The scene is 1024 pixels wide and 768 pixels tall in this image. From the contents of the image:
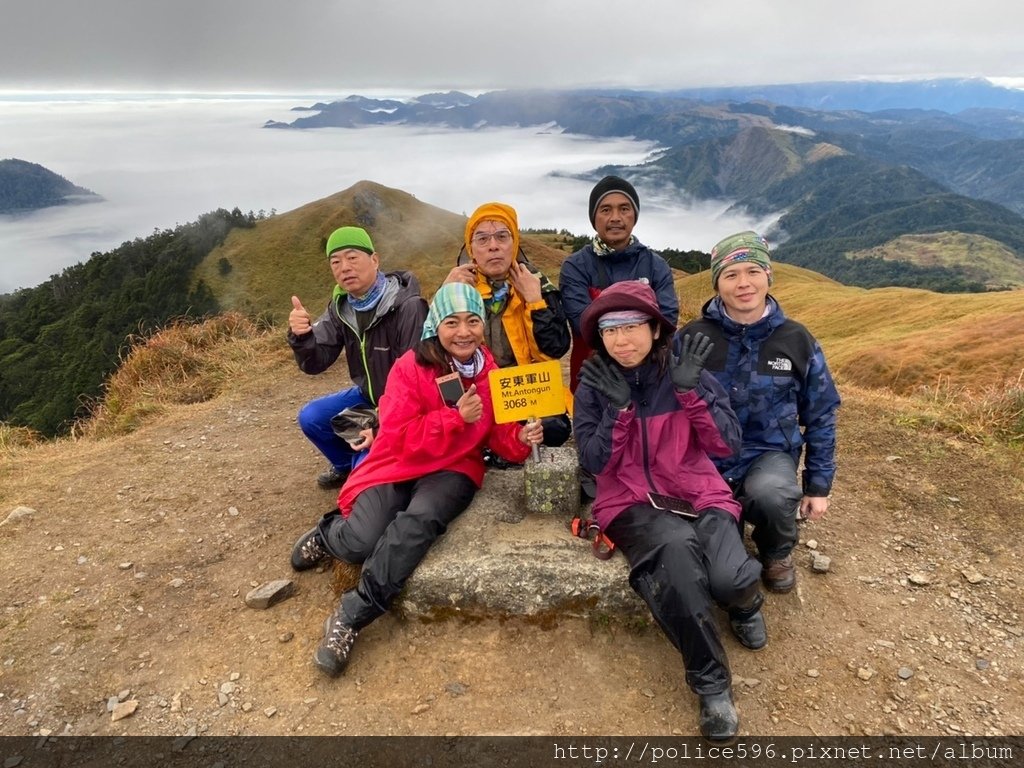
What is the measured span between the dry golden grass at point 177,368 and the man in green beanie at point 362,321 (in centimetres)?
557

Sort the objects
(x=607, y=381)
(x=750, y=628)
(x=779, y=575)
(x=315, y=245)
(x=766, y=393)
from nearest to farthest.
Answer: (x=607, y=381), (x=750, y=628), (x=766, y=393), (x=779, y=575), (x=315, y=245)

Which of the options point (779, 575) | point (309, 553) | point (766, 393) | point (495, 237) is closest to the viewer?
point (766, 393)

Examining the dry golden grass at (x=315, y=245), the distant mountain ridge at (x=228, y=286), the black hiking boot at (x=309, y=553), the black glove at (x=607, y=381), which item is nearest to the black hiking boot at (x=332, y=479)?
the black hiking boot at (x=309, y=553)

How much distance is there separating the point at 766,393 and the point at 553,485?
191 centimetres

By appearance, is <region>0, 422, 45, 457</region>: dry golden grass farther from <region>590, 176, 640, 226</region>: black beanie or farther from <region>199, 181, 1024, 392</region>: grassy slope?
<region>590, 176, 640, 226</region>: black beanie

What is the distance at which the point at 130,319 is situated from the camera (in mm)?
75062

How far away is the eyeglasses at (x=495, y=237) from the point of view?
17.7ft

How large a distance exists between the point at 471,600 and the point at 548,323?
2507 millimetres

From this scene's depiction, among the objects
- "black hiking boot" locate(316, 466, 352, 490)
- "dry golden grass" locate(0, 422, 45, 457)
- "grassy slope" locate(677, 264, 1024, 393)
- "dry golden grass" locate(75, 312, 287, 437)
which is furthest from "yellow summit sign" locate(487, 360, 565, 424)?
"grassy slope" locate(677, 264, 1024, 393)

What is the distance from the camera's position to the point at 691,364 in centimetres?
412

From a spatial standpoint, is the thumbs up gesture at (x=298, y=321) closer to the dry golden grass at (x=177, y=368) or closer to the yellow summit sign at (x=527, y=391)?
the yellow summit sign at (x=527, y=391)

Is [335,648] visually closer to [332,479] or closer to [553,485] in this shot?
[553,485]

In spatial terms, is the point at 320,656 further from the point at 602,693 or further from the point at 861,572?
the point at 861,572

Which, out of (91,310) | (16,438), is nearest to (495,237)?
(16,438)
